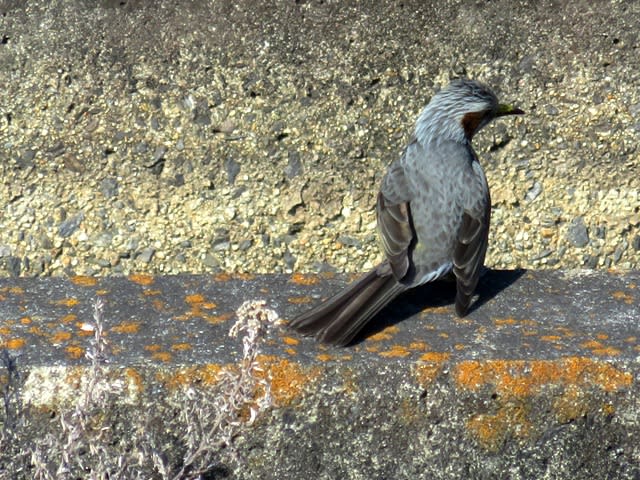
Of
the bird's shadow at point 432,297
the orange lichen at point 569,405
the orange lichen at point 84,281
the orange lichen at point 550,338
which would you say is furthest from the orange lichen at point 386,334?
A: the orange lichen at point 84,281

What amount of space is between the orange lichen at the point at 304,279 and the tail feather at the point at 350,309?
0.17 metres

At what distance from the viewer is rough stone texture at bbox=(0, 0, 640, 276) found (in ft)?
17.4

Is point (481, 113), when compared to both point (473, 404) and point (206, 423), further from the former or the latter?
point (206, 423)

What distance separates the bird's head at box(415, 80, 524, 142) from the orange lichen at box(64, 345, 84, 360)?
1.54m

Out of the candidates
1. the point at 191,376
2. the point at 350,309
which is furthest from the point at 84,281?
the point at 350,309

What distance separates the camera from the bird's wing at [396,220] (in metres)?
3.70

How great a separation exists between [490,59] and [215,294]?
2282mm

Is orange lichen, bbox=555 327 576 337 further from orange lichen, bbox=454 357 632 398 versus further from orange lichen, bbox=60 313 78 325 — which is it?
orange lichen, bbox=60 313 78 325

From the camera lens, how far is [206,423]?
281 cm

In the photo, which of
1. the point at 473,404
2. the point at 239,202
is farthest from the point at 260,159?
the point at 473,404

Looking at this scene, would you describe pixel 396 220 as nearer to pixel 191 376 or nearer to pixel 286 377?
pixel 286 377

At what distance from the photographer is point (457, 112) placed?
4203 millimetres

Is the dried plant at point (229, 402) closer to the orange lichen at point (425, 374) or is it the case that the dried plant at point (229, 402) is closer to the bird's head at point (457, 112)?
the orange lichen at point (425, 374)

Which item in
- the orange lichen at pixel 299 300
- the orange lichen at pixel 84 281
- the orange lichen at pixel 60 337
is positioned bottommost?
the orange lichen at pixel 299 300
